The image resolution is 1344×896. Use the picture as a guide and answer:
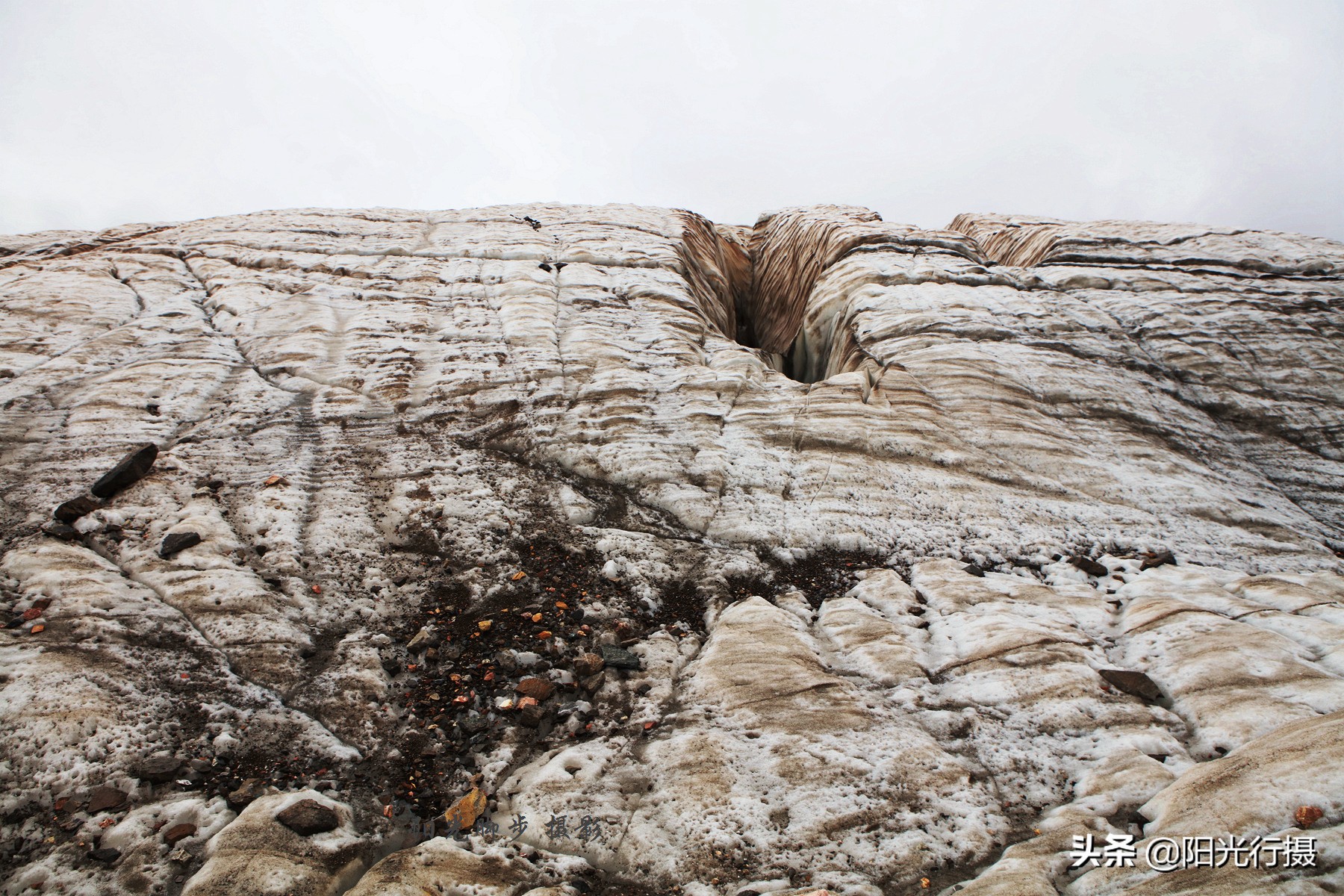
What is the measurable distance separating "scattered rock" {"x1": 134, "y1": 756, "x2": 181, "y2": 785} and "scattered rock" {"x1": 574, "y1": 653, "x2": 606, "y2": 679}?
313 cm

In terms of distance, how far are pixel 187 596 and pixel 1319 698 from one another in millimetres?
10097

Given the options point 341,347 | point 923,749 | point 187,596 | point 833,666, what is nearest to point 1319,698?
point 923,749

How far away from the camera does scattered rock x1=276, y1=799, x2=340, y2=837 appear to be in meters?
3.91

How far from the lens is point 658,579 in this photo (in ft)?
24.2

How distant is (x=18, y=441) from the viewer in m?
7.81

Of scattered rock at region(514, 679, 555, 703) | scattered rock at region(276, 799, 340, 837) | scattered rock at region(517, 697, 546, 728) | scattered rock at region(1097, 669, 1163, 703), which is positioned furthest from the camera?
scattered rock at region(514, 679, 555, 703)

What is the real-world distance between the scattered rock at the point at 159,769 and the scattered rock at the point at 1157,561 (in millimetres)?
10275

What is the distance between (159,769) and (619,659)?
11.9 feet

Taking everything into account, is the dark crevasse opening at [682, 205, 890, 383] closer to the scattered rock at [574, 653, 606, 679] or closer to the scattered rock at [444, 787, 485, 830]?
the scattered rock at [574, 653, 606, 679]

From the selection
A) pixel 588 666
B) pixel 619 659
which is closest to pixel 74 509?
pixel 588 666

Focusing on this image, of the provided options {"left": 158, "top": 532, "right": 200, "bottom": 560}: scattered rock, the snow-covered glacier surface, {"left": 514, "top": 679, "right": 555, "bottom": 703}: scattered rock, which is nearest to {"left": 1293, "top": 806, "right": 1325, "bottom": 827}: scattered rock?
the snow-covered glacier surface

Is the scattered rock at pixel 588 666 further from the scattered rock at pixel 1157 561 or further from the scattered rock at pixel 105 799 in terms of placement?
the scattered rock at pixel 1157 561

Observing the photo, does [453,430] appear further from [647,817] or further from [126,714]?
[647,817]

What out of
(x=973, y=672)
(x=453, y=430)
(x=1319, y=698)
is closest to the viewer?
(x=1319, y=698)
